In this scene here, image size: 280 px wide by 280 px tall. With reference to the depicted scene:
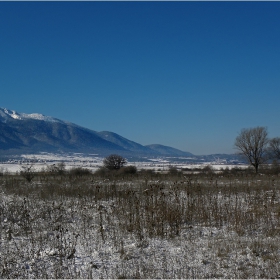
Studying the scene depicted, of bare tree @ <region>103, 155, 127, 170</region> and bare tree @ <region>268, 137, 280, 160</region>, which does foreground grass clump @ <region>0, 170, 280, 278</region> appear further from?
bare tree @ <region>268, 137, 280, 160</region>

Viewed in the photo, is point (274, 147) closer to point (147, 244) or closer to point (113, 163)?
point (113, 163)

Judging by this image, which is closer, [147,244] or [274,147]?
[147,244]

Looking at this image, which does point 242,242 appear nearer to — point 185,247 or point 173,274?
point 185,247

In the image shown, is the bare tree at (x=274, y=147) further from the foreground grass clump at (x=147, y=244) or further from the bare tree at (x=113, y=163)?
the foreground grass clump at (x=147, y=244)

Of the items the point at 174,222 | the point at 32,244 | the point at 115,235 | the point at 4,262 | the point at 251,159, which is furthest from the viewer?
the point at 251,159

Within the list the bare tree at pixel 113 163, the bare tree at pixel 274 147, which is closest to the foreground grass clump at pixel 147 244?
the bare tree at pixel 113 163

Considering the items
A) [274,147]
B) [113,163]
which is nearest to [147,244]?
[113,163]

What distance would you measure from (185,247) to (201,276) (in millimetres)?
1779

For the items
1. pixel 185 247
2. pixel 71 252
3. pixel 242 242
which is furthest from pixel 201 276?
pixel 71 252

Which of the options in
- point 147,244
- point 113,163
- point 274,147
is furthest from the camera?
point 274,147

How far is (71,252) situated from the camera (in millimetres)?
8102

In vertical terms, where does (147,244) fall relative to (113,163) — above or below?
below

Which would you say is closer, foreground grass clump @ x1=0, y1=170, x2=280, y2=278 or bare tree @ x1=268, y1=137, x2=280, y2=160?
foreground grass clump @ x1=0, y1=170, x2=280, y2=278

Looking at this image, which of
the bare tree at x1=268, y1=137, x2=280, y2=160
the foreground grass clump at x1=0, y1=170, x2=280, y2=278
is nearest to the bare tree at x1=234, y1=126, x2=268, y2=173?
the bare tree at x1=268, y1=137, x2=280, y2=160
